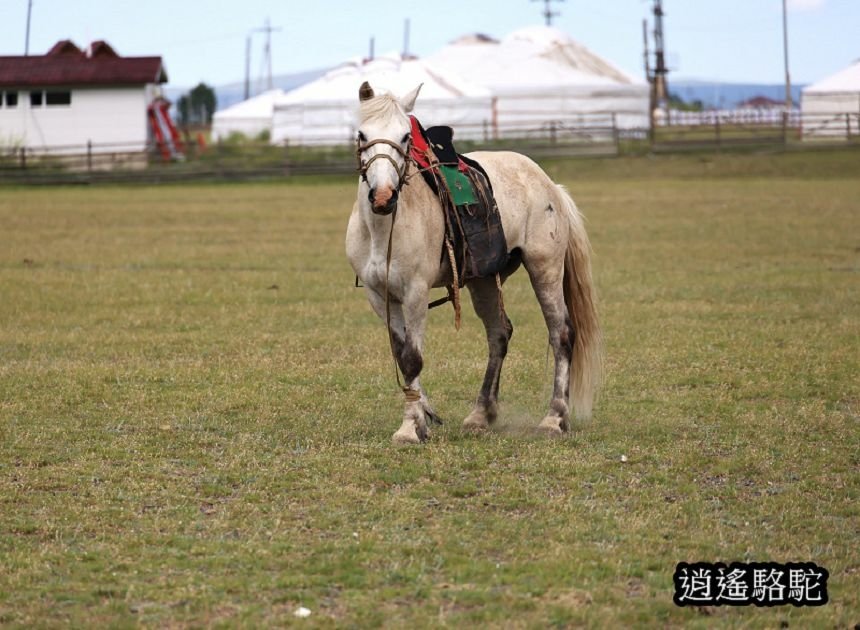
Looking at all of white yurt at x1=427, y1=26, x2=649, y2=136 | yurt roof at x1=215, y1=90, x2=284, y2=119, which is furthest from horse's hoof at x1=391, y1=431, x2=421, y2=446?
yurt roof at x1=215, y1=90, x2=284, y2=119

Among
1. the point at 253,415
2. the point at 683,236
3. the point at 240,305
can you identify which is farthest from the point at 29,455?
the point at 683,236

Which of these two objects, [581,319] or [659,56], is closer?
[581,319]

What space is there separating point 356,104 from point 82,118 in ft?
39.8

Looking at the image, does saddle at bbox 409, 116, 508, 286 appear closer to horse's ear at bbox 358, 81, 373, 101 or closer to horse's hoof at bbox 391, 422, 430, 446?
horse's ear at bbox 358, 81, 373, 101

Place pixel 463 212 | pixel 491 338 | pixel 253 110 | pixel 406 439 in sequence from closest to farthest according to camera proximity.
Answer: pixel 406 439, pixel 463 212, pixel 491 338, pixel 253 110

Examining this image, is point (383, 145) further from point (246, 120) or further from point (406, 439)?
point (246, 120)

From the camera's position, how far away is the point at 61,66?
54.1 m

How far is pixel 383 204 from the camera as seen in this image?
287 inches

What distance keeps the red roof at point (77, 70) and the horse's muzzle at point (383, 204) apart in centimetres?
4809

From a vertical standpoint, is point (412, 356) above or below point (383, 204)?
below

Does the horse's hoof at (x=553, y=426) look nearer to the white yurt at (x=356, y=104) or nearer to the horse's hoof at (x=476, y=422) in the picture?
the horse's hoof at (x=476, y=422)

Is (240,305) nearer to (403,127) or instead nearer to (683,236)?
(403,127)

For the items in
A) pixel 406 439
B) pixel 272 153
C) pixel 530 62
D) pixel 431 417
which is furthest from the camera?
pixel 530 62

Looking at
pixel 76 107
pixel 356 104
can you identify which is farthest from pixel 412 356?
pixel 76 107
